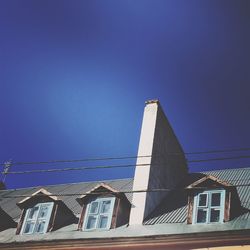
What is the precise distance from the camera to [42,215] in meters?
17.4

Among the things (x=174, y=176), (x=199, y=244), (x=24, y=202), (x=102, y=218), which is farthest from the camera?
(x=174, y=176)

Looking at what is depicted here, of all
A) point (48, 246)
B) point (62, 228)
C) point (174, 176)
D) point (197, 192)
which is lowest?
point (48, 246)

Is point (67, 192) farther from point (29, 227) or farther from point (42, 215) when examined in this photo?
point (29, 227)

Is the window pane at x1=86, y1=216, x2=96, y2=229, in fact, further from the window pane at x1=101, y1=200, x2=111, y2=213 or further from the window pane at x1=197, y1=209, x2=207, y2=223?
the window pane at x1=197, y1=209, x2=207, y2=223

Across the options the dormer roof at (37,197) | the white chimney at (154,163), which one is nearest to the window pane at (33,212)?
the dormer roof at (37,197)

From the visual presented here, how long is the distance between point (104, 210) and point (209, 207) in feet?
12.6

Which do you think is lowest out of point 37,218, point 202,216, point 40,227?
point 40,227

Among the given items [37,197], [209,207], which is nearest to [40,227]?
[37,197]

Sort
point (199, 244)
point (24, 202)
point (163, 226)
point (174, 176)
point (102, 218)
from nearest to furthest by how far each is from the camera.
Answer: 1. point (199, 244)
2. point (163, 226)
3. point (102, 218)
4. point (24, 202)
5. point (174, 176)

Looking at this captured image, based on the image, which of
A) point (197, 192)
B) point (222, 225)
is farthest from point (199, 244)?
point (197, 192)

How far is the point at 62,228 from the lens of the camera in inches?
655

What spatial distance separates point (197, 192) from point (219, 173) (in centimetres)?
466

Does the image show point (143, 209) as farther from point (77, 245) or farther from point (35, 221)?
point (35, 221)

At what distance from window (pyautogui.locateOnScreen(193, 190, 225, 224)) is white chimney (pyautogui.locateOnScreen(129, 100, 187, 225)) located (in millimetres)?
1653
